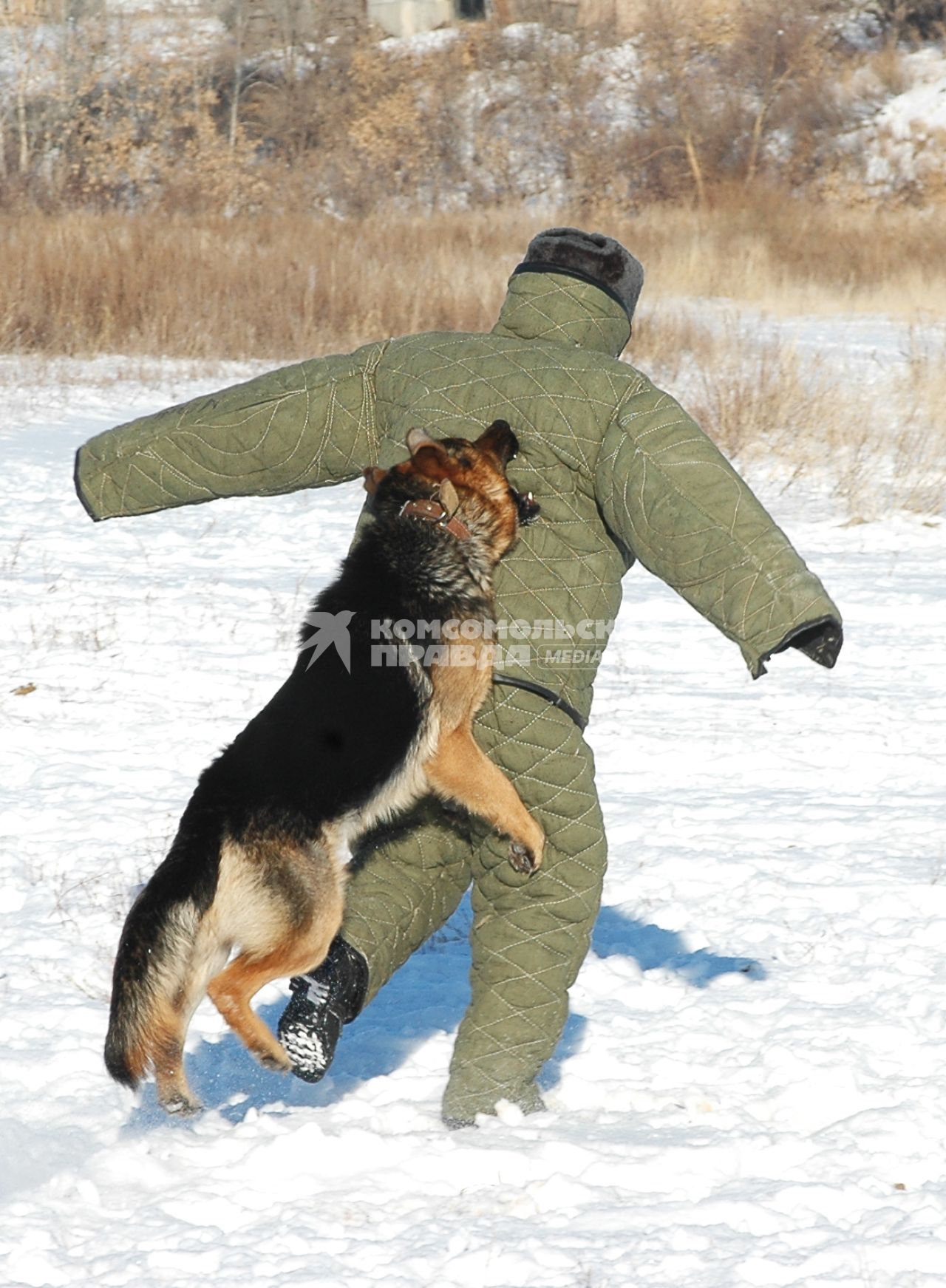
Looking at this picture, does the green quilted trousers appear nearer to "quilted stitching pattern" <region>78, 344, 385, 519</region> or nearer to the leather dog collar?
the leather dog collar

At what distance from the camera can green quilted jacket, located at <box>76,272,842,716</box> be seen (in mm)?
2660

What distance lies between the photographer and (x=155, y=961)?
8.27 feet

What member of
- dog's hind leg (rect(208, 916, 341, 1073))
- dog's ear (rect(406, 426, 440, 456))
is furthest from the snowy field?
dog's ear (rect(406, 426, 440, 456))

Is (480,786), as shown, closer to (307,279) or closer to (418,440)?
(418,440)

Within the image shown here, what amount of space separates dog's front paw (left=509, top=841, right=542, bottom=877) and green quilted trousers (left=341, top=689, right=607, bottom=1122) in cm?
4

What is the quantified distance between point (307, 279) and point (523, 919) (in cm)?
1123

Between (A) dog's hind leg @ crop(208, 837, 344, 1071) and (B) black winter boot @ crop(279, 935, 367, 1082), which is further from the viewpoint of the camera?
(B) black winter boot @ crop(279, 935, 367, 1082)

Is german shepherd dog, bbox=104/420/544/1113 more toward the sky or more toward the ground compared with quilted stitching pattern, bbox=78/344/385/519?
more toward the ground

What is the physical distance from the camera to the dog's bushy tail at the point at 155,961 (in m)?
2.51

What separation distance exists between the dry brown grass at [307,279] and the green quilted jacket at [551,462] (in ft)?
31.7

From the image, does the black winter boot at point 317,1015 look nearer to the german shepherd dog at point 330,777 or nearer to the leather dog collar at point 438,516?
the german shepherd dog at point 330,777

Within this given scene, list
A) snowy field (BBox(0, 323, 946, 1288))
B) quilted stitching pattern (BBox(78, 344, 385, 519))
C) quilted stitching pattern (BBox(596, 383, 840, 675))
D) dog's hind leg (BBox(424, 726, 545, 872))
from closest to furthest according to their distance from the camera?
snowy field (BBox(0, 323, 946, 1288))
quilted stitching pattern (BBox(596, 383, 840, 675))
dog's hind leg (BBox(424, 726, 545, 872))
quilted stitching pattern (BBox(78, 344, 385, 519))

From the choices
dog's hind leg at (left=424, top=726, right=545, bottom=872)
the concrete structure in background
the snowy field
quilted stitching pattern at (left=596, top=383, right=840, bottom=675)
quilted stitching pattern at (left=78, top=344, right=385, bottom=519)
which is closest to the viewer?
the snowy field

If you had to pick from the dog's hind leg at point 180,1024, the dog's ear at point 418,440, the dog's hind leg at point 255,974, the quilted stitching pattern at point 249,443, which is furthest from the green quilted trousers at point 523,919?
the quilted stitching pattern at point 249,443
